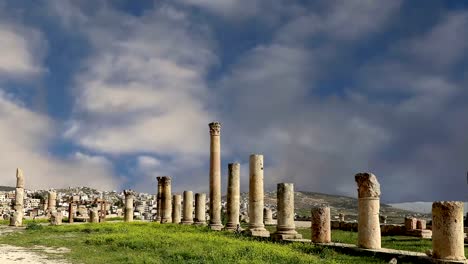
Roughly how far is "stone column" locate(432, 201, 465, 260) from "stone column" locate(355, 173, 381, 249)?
2.57 meters

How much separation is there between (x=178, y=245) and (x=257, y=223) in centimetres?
624

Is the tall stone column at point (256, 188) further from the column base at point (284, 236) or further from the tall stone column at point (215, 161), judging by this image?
the tall stone column at point (215, 161)

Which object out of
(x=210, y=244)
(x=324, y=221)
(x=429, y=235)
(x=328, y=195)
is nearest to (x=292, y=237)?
(x=324, y=221)

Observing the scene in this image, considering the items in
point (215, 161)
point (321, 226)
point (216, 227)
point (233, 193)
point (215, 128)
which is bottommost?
point (216, 227)

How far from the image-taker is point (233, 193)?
29047 mm

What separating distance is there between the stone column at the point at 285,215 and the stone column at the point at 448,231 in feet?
25.8

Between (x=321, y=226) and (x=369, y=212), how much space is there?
2802 mm

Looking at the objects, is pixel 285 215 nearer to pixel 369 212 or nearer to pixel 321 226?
pixel 321 226

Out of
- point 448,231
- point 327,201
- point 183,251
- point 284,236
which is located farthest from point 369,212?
point 327,201

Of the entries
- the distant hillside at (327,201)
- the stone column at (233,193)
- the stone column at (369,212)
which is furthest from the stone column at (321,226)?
the distant hillside at (327,201)

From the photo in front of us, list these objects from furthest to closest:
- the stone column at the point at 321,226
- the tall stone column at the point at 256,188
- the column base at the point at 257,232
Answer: the tall stone column at the point at 256,188 → the column base at the point at 257,232 → the stone column at the point at 321,226

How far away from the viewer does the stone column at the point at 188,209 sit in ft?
116

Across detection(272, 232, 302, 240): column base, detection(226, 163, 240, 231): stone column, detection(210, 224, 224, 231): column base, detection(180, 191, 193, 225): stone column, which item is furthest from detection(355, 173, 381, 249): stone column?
detection(180, 191, 193, 225): stone column

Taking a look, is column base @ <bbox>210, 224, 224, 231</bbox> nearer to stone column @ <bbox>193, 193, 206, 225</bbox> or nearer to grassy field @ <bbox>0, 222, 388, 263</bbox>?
stone column @ <bbox>193, 193, 206, 225</bbox>
